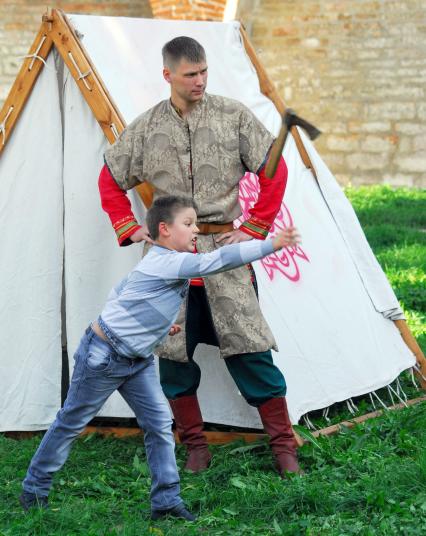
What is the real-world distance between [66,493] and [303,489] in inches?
37.0

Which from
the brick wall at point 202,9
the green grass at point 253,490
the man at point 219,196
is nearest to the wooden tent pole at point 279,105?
the green grass at point 253,490

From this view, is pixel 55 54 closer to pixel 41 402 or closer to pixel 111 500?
pixel 41 402

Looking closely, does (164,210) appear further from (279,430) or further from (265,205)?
(279,430)

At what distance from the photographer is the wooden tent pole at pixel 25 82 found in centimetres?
480

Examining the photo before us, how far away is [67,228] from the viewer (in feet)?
16.0

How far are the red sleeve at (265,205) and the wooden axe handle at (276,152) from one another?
0.81 feet

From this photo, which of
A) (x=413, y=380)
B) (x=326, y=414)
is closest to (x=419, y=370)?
(x=413, y=380)

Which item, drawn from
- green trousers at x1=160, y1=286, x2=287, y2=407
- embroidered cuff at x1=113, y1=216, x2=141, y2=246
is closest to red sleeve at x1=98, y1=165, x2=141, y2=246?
embroidered cuff at x1=113, y1=216, x2=141, y2=246

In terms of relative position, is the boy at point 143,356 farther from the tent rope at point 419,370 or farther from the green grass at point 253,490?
the tent rope at point 419,370

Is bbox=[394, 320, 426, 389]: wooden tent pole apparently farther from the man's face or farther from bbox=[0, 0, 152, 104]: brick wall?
bbox=[0, 0, 152, 104]: brick wall

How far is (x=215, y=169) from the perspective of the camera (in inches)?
166

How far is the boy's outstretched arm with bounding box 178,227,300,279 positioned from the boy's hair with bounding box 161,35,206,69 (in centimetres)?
90

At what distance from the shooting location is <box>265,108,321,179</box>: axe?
347 cm

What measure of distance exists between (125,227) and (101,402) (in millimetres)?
805
